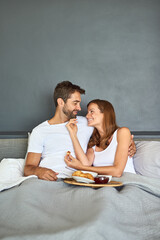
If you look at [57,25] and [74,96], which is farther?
[57,25]

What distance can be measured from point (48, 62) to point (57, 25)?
437 millimetres

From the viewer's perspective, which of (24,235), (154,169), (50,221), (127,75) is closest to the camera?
(24,235)

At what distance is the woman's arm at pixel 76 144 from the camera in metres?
2.32

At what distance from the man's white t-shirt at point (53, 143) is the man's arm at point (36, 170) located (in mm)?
44

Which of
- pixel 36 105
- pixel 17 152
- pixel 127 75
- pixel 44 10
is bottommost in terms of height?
pixel 17 152

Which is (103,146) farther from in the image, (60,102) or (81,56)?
(81,56)

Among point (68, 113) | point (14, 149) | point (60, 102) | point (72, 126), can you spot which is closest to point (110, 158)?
point (72, 126)

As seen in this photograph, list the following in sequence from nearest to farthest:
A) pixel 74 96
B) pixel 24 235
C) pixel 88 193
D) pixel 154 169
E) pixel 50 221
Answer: pixel 24 235, pixel 50 221, pixel 88 193, pixel 154 169, pixel 74 96

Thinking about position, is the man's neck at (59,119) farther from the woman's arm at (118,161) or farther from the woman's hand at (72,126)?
the woman's arm at (118,161)

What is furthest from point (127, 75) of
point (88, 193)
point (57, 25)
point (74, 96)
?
point (88, 193)

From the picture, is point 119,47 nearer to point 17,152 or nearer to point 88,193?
point 17,152

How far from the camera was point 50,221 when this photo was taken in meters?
1.34

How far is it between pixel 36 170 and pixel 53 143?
1.05 feet

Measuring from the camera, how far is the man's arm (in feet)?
6.82
